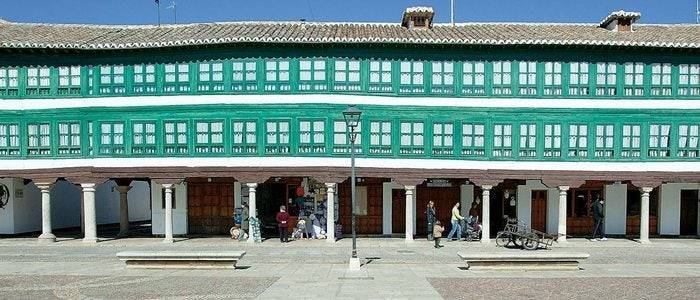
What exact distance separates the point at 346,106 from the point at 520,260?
33.1 feet

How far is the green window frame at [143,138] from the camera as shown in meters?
24.1

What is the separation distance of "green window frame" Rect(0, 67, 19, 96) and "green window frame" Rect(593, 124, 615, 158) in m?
24.2

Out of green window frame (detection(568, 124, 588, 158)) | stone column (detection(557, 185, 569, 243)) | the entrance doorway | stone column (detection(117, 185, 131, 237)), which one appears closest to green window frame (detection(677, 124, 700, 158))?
the entrance doorway

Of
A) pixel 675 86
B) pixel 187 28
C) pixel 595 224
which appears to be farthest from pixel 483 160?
pixel 187 28

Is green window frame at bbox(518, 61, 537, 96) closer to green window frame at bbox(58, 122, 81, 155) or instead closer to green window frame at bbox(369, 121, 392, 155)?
green window frame at bbox(369, 121, 392, 155)

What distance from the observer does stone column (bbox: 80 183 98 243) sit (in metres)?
23.8

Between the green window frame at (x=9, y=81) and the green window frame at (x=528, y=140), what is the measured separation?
831 inches

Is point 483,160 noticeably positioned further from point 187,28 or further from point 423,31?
point 187,28

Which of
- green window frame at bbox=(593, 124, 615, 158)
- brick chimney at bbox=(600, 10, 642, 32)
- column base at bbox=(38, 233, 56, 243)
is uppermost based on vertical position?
brick chimney at bbox=(600, 10, 642, 32)

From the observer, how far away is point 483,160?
23.9 metres

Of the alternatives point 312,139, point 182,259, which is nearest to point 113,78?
point 312,139

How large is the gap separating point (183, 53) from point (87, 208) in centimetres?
755

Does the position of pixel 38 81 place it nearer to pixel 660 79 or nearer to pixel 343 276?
pixel 343 276

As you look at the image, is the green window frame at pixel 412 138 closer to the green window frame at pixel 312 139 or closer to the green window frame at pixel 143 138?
the green window frame at pixel 312 139
